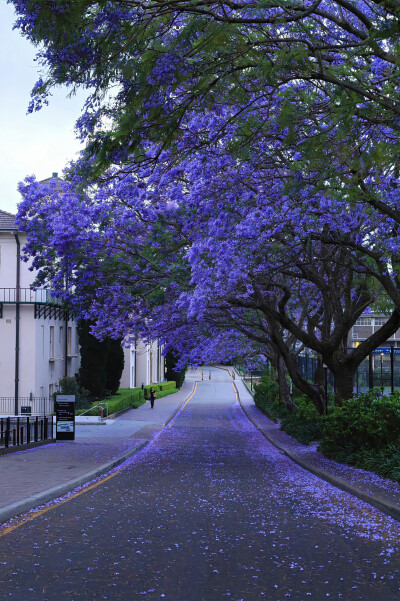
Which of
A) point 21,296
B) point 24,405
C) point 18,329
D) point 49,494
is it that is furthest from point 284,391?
point 49,494

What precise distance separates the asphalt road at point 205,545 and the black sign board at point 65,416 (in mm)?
8985

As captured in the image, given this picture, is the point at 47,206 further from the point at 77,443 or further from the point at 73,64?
the point at 73,64

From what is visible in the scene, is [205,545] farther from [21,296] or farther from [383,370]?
[21,296]

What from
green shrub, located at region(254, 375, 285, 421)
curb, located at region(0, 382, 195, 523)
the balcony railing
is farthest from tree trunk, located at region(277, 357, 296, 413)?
curb, located at region(0, 382, 195, 523)

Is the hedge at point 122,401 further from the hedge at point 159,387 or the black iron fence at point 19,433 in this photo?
the black iron fence at point 19,433

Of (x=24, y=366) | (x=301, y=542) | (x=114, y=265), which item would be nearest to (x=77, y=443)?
(x=114, y=265)

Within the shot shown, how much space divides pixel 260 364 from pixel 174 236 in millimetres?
30308

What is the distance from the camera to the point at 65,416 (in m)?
22.6

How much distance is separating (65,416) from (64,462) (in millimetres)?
6486

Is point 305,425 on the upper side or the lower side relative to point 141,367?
lower

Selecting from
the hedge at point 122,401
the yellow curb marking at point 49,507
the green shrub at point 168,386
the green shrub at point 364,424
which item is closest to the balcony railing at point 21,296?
the hedge at point 122,401

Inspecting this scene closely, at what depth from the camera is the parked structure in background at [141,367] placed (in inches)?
2232

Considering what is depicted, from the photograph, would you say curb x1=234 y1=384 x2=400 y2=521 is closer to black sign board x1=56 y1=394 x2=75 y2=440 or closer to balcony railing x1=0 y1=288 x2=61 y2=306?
→ black sign board x1=56 y1=394 x2=75 y2=440

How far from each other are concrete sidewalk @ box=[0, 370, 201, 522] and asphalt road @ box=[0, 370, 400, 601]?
1.57ft
